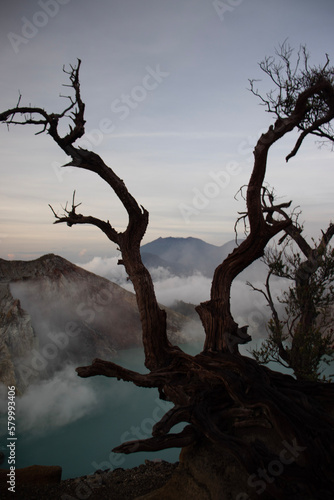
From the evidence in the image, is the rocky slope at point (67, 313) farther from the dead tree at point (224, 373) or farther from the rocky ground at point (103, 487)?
the dead tree at point (224, 373)

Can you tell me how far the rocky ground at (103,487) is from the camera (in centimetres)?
785

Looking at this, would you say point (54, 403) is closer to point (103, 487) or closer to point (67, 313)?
point (67, 313)

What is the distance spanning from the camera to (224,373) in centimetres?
692

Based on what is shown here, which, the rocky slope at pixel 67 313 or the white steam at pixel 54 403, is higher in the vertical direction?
the rocky slope at pixel 67 313

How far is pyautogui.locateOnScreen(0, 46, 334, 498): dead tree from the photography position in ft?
20.4

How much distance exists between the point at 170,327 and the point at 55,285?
14433mm

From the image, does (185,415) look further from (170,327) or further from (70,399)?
(170,327)

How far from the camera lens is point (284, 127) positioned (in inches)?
292

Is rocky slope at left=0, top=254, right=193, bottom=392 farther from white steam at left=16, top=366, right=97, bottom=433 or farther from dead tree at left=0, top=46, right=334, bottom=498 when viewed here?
dead tree at left=0, top=46, right=334, bottom=498

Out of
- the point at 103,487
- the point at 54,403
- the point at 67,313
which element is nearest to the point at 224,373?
the point at 103,487

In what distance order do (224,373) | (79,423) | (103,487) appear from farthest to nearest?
1. (79,423)
2. (103,487)
3. (224,373)

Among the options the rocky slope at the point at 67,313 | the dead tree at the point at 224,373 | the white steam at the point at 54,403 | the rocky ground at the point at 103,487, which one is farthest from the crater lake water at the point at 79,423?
the dead tree at the point at 224,373

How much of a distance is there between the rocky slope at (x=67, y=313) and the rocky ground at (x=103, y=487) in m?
19.9

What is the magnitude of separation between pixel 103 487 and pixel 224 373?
4102 millimetres
